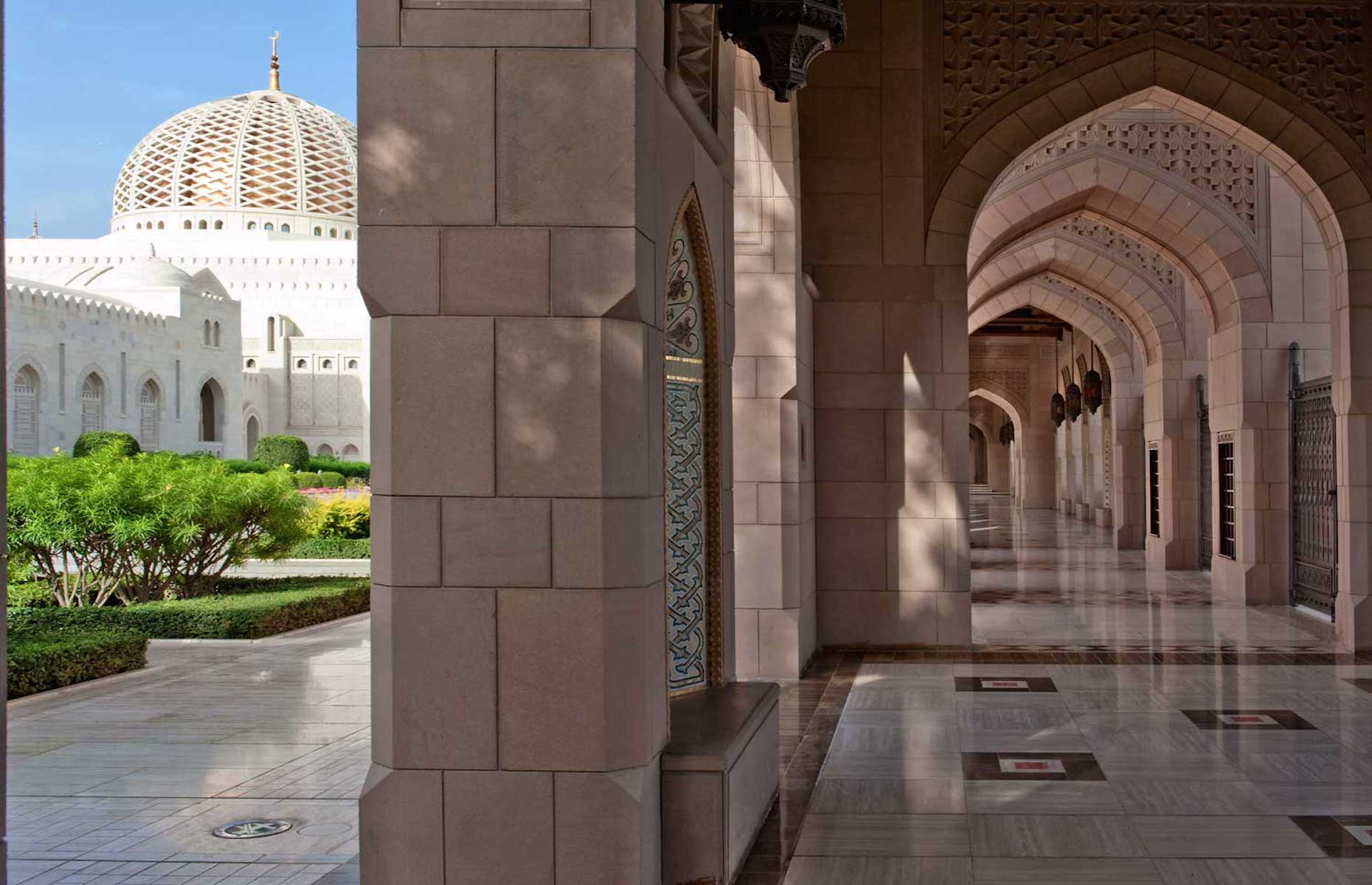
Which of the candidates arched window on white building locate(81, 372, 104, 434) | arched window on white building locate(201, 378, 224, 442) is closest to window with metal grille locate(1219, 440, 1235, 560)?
arched window on white building locate(81, 372, 104, 434)

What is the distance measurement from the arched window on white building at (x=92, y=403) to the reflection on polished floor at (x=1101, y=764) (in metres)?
29.7

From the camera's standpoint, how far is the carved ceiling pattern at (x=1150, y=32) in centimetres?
780

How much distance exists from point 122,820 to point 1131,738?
12.2ft

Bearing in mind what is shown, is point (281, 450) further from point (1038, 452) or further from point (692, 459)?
point (692, 459)

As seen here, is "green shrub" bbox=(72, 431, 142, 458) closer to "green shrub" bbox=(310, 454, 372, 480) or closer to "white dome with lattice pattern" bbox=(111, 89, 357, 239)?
"green shrub" bbox=(310, 454, 372, 480)

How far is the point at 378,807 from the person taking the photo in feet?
9.84

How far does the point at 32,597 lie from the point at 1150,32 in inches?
338

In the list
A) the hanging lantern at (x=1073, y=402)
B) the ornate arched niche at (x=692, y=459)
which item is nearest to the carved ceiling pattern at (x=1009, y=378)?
the hanging lantern at (x=1073, y=402)

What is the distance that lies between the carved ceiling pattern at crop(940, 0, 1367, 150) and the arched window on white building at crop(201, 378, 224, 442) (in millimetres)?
35269

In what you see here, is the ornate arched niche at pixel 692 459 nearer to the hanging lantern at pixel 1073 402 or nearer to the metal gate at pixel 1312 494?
the metal gate at pixel 1312 494

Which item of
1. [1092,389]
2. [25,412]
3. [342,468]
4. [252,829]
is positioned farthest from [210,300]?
[252,829]

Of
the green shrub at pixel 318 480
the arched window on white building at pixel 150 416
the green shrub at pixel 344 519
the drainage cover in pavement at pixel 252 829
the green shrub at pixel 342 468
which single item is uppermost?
the arched window on white building at pixel 150 416

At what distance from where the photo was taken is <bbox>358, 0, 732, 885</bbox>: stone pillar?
9.73ft

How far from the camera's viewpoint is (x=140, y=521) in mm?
8758
